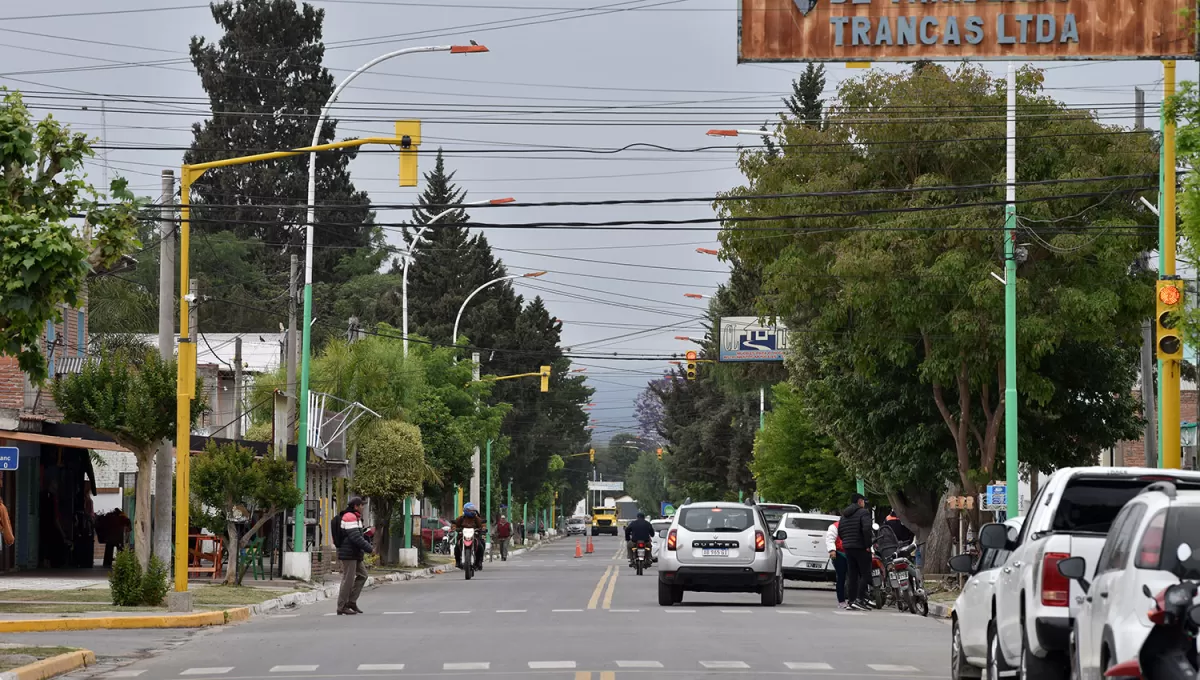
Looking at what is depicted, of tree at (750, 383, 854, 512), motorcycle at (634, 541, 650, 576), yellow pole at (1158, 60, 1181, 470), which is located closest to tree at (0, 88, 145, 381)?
yellow pole at (1158, 60, 1181, 470)

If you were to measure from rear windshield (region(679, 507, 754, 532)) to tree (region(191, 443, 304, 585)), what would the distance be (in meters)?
8.55

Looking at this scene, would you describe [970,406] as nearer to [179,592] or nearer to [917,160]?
[917,160]

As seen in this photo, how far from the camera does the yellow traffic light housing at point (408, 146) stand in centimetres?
2706

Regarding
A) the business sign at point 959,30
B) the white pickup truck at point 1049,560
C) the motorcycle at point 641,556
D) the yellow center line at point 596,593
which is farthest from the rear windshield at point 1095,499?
the motorcycle at point 641,556

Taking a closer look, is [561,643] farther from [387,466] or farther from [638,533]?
[638,533]

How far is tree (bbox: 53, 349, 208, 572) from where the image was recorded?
94.7 feet

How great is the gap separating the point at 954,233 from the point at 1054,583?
22844 mm

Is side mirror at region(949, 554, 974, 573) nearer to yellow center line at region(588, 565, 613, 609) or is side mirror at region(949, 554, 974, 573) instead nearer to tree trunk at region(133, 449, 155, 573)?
yellow center line at region(588, 565, 613, 609)

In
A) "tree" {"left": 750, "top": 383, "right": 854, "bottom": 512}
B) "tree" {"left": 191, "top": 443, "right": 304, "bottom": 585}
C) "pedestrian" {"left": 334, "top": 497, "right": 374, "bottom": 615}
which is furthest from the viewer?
"tree" {"left": 750, "top": 383, "right": 854, "bottom": 512}

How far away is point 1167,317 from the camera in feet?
78.6

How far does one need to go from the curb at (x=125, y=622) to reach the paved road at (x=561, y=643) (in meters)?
0.51

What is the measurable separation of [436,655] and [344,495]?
30.8 m

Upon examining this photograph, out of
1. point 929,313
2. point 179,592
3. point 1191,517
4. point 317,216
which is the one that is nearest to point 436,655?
point 179,592

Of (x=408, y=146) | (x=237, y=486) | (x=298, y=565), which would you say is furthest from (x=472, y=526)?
(x=408, y=146)
